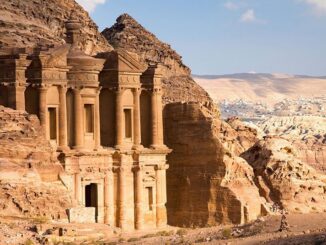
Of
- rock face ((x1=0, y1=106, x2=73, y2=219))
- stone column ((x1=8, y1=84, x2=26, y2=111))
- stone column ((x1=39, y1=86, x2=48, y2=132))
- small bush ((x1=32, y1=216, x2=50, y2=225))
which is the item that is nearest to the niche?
stone column ((x1=39, y1=86, x2=48, y2=132))

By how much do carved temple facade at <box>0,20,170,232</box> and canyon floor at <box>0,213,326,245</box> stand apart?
32.8 ft

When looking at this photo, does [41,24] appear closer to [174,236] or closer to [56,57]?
[56,57]

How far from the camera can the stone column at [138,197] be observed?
197 feet

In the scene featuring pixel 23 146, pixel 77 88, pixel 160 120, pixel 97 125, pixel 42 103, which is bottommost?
pixel 23 146

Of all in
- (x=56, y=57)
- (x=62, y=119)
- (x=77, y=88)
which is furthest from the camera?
(x=77, y=88)

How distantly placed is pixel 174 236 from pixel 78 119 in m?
13.3

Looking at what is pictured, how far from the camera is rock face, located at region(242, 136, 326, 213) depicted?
6350 cm

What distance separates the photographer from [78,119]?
58.2 meters

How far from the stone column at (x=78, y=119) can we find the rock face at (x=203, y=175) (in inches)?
281

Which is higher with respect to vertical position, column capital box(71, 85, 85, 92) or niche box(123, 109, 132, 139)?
column capital box(71, 85, 85, 92)

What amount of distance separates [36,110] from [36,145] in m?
10.0

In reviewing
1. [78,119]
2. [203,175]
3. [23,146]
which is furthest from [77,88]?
[23,146]

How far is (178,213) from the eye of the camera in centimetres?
6303

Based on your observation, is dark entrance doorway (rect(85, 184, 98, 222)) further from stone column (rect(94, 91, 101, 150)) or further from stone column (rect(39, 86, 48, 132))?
stone column (rect(39, 86, 48, 132))
